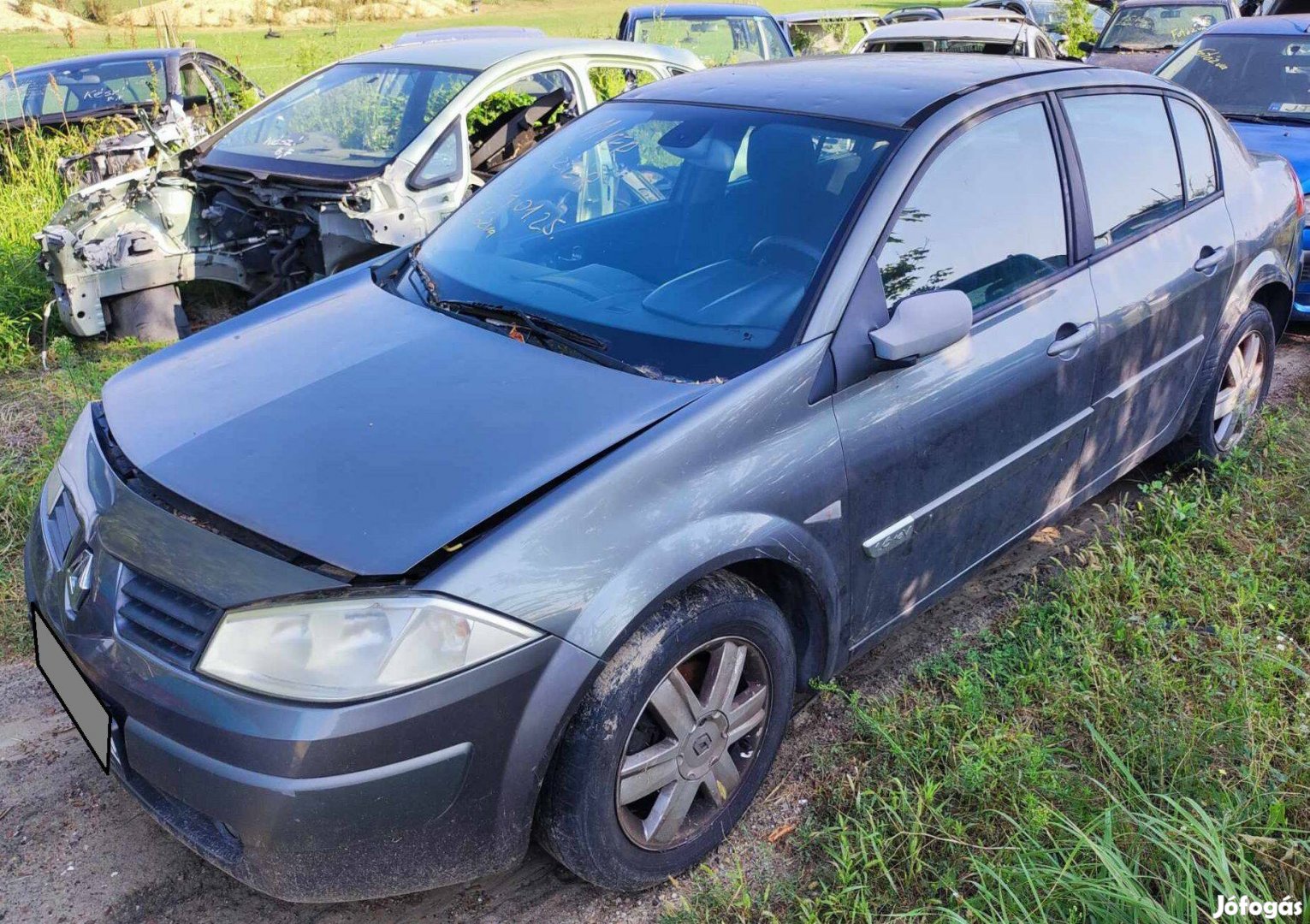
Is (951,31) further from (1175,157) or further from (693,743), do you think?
(693,743)

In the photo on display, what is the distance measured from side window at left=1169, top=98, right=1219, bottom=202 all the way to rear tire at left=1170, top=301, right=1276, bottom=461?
1.77ft

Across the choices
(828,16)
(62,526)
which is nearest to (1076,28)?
(828,16)

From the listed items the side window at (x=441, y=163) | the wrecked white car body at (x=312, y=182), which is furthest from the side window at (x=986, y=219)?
the side window at (x=441, y=163)

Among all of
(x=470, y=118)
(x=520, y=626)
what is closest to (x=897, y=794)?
(x=520, y=626)

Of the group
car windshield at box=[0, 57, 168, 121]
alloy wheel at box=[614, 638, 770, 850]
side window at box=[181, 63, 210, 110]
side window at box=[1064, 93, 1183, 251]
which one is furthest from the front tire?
side window at box=[181, 63, 210, 110]

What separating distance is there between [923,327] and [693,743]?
112 centimetres

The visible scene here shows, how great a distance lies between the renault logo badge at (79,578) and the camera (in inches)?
89.5

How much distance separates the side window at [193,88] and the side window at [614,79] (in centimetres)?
380

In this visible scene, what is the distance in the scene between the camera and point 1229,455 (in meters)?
4.23

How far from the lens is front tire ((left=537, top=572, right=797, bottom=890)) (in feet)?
7.09

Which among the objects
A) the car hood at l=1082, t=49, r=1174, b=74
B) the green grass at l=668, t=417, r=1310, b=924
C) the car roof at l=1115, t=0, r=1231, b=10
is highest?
the car roof at l=1115, t=0, r=1231, b=10

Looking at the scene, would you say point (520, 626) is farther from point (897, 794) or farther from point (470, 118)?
point (470, 118)

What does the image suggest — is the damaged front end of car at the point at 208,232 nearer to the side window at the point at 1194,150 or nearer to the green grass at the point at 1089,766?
the side window at the point at 1194,150

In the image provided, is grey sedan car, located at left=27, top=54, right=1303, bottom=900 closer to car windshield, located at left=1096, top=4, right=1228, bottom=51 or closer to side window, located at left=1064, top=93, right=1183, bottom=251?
side window, located at left=1064, top=93, right=1183, bottom=251
